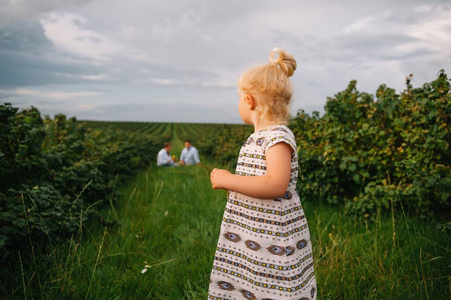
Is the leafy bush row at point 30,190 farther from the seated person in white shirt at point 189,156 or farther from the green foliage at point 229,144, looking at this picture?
the seated person in white shirt at point 189,156

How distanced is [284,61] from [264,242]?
92 centimetres

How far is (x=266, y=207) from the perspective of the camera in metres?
1.46

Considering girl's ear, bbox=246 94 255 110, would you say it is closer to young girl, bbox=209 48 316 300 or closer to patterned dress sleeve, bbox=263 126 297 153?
young girl, bbox=209 48 316 300

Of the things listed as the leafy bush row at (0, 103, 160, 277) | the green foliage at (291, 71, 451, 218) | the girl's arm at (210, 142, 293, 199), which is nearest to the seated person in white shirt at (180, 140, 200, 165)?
the green foliage at (291, 71, 451, 218)

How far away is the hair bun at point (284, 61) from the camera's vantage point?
1.45 meters

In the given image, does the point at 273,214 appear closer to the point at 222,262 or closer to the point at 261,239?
the point at 261,239

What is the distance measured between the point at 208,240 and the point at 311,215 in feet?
4.42

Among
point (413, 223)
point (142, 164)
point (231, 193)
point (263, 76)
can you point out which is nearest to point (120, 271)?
point (231, 193)

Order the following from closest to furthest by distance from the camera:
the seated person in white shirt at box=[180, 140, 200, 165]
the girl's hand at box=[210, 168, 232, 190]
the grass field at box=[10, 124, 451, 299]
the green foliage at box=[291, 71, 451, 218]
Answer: the girl's hand at box=[210, 168, 232, 190] → the grass field at box=[10, 124, 451, 299] → the green foliage at box=[291, 71, 451, 218] → the seated person in white shirt at box=[180, 140, 200, 165]

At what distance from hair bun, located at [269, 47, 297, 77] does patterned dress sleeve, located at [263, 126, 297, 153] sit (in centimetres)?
30

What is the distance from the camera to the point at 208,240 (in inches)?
120

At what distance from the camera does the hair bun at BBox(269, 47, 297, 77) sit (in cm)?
145

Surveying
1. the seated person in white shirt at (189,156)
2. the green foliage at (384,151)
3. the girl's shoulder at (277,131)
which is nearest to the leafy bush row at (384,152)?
the green foliage at (384,151)

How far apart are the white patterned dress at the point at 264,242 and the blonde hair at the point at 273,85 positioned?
89 mm
